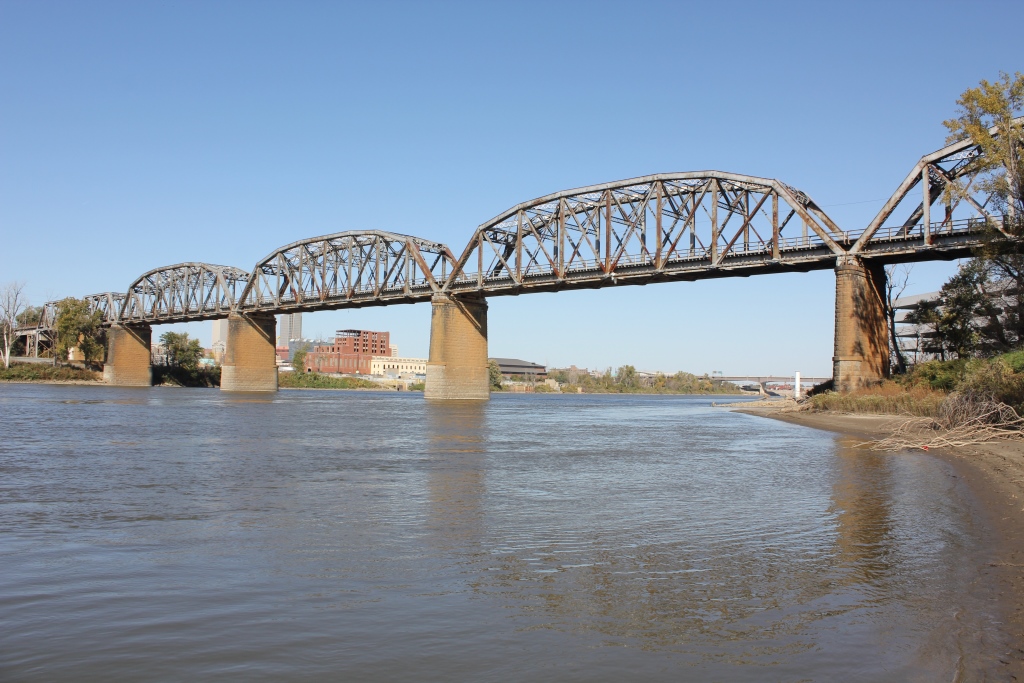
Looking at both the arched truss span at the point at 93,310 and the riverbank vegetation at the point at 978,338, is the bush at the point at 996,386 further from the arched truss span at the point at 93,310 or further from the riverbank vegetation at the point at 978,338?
the arched truss span at the point at 93,310

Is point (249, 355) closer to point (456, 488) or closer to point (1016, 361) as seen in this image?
point (1016, 361)

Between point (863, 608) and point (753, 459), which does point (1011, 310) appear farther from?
point (863, 608)

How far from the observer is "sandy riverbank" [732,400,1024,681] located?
25.7 ft

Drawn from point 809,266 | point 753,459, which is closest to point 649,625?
point 753,459

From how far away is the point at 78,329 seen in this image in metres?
149

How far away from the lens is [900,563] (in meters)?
11.0

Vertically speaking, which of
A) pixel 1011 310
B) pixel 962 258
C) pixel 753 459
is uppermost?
pixel 962 258

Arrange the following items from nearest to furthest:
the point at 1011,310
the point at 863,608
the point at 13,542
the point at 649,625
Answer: the point at 649,625 < the point at 863,608 < the point at 13,542 < the point at 1011,310

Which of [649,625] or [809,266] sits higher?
[809,266]

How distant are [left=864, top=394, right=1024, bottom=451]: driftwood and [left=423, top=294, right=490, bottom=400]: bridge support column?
201 ft

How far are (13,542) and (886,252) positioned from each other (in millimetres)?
54012

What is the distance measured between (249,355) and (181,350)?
45881 mm

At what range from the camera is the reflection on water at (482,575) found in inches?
282

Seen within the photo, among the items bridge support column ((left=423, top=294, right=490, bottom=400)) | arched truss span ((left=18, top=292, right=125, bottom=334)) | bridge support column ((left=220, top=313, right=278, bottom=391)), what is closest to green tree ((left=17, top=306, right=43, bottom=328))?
arched truss span ((left=18, top=292, right=125, bottom=334))
